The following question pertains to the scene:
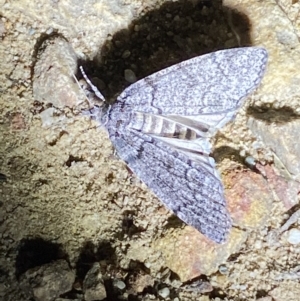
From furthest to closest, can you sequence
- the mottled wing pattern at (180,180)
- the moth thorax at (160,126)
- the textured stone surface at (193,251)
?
the moth thorax at (160,126) < the textured stone surface at (193,251) < the mottled wing pattern at (180,180)

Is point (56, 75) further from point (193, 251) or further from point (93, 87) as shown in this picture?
point (193, 251)

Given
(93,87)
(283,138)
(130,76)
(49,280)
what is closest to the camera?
(49,280)

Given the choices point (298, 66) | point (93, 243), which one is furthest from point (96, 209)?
point (298, 66)


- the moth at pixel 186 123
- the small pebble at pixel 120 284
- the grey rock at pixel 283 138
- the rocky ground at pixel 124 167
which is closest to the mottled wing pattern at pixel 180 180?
the moth at pixel 186 123

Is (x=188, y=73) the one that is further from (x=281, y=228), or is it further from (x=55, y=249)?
(x=55, y=249)

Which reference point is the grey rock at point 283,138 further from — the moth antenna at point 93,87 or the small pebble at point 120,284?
the small pebble at point 120,284

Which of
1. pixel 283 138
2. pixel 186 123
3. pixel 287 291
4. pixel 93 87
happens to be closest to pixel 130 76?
pixel 93 87
